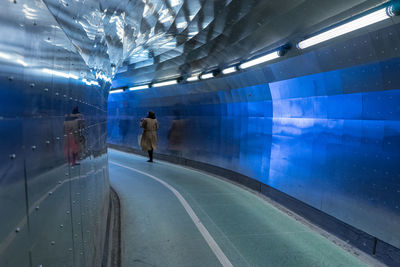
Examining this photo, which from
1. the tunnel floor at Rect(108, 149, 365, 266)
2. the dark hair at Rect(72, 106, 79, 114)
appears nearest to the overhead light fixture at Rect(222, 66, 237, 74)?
the tunnel floor at Rect(108, 149, 365, 266)

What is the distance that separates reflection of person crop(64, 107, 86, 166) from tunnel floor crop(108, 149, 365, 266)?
8.79ft

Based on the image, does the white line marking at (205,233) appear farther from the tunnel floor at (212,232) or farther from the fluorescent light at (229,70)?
the fluorescent light at (229,70)

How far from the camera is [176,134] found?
14.8 metres

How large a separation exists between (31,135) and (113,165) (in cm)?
1317

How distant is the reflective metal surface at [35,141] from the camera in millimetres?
995

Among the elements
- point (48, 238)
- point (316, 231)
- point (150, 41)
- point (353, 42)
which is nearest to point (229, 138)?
point (150, 41)

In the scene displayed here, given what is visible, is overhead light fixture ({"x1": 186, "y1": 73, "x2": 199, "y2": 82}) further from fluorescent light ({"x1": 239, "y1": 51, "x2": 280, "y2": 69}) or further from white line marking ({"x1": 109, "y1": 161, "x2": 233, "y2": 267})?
white line marking ({"x1": 109, "y1": 161, "x2": 233, "y2": 267})

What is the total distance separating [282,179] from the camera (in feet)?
25.3

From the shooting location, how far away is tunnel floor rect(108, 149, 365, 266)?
15.4ft

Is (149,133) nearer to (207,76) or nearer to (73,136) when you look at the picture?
(207,76)

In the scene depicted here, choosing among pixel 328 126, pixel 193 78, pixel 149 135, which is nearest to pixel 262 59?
pixel 328 126

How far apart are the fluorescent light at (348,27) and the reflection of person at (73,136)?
3.72 m

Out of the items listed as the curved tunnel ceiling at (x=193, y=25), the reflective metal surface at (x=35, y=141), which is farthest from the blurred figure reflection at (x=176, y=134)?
the reflective metal surface at (x=35, y=141)

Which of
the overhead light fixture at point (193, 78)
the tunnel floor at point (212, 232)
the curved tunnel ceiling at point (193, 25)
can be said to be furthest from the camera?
the overhead light fixture at point (193, 78)
